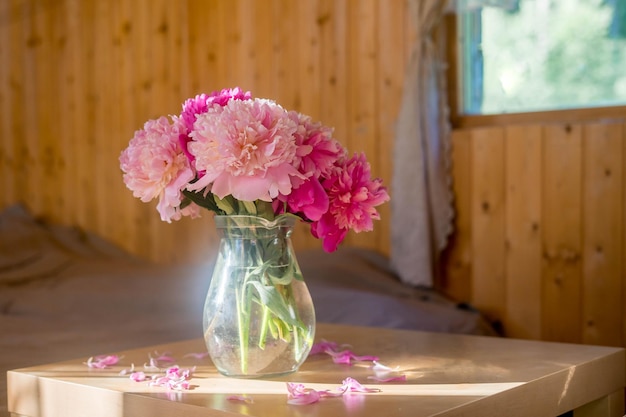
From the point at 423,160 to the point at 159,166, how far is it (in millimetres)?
1805

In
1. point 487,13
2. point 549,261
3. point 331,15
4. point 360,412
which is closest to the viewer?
point 360,412

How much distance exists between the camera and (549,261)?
8.61 feet

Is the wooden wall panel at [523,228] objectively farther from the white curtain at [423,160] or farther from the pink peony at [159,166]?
the pink peony at [159,166]

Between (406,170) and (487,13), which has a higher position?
(487,13)

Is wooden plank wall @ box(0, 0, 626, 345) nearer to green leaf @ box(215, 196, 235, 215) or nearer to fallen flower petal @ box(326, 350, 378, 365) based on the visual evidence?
fallen flower petal @ box(326, 350, 378, 365)

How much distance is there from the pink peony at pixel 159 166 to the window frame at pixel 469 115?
1.76m

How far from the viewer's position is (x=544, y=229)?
8.63 ft

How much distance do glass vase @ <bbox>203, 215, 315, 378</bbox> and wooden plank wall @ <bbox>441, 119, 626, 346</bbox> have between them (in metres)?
1.59

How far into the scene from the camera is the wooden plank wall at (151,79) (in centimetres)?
310

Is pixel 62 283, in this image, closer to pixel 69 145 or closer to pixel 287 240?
pixel 69 145

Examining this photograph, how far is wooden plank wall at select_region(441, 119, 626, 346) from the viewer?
2496 mm

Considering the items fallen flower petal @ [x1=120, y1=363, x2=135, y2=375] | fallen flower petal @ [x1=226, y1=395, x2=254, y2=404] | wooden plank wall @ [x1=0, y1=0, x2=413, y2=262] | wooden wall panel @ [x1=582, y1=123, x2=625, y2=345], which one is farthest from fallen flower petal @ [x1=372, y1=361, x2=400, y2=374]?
wooden plank wall @ [x1=0, y1=0, x2=413, y2=262]

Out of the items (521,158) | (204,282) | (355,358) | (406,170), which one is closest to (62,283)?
(204,282)

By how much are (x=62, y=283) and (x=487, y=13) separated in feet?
5.61
